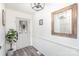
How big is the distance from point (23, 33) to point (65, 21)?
67 cm

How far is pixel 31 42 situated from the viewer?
1.47 metres

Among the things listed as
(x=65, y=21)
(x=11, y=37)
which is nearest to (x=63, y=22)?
(x=65, y=21)

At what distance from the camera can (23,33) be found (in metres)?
1.45

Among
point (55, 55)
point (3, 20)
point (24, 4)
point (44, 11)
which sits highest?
point (24, 4)

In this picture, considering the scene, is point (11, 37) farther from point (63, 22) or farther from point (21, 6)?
point (63, 22)

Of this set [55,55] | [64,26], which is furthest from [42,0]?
[55,55]

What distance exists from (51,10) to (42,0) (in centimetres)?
21

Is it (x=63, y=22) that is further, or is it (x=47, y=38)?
(x=47, y=38)

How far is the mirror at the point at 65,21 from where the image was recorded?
51.1 inches

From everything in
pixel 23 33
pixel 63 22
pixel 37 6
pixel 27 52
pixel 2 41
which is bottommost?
pixel 27 52

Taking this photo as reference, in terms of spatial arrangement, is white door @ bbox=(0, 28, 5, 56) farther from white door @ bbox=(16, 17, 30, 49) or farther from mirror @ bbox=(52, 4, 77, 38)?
mirror @ bbox=(52, 4, 77, 38)

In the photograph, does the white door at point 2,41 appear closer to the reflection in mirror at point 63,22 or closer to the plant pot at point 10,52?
the plant pot at point 10,52

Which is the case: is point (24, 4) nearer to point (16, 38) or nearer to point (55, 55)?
point (16, 38)

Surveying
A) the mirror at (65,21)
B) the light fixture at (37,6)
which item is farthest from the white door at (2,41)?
the mirror at (65,21)
